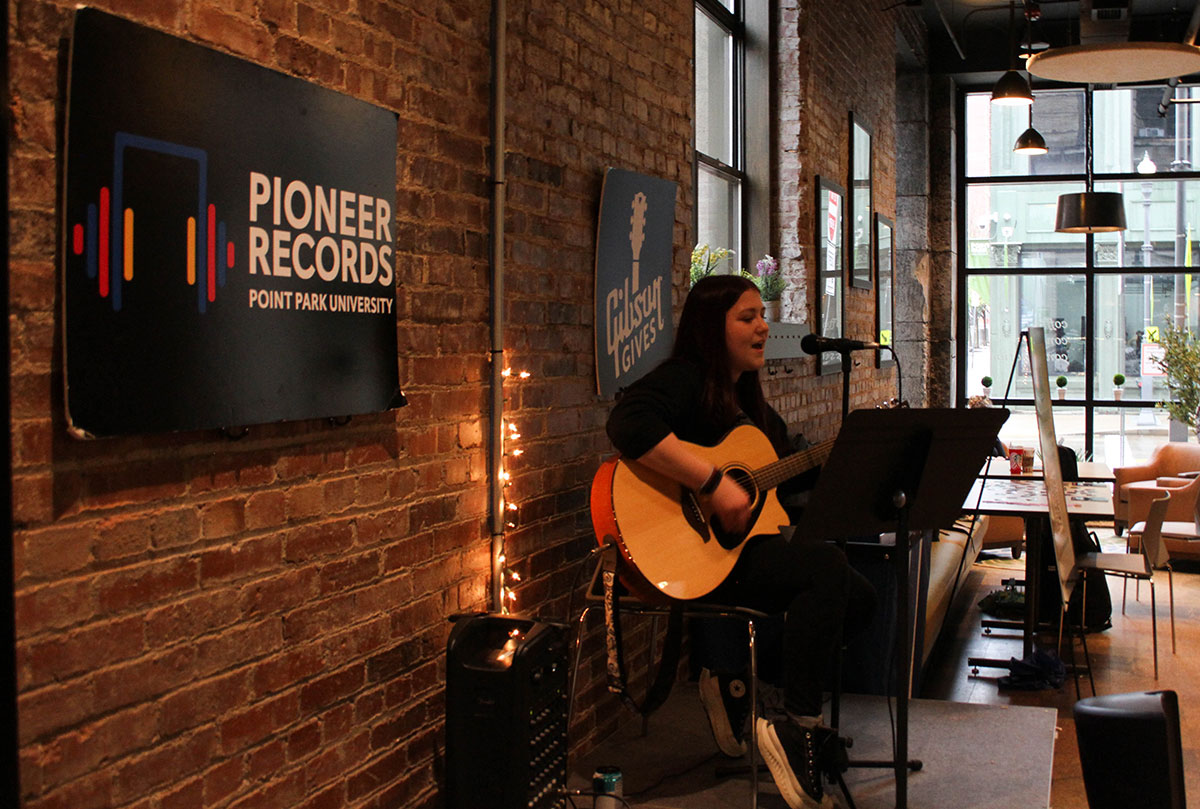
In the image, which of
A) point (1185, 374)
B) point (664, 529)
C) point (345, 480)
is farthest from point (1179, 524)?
point (345, 480)

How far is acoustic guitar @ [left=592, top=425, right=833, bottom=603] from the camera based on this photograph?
2.92 meters

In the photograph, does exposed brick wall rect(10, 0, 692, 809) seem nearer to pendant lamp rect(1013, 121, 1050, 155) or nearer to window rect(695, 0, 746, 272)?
window rect(695, 0, 746, 272)

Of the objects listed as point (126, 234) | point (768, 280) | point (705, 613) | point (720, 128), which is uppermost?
point (720, 128)

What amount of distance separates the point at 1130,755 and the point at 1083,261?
9.45 metres

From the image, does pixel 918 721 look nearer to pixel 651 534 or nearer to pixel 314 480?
pixel 651 534

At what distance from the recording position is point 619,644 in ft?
9.70

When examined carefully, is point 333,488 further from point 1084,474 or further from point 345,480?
point 1084,474

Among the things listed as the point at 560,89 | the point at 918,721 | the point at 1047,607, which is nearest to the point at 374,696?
the point at 560,89

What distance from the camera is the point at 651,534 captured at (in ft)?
9.70

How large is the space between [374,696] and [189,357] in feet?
3.10

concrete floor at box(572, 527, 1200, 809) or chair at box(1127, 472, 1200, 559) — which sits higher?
chair at box(1127, 472, 1200, 559)

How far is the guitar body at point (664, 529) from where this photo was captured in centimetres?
292

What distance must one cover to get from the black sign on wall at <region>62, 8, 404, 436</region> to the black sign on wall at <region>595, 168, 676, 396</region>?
3.83 ft

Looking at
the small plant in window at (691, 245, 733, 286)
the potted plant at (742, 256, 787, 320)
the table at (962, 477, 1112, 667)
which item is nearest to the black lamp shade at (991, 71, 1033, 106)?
the potted plant at (742, 256, 787, 320)
